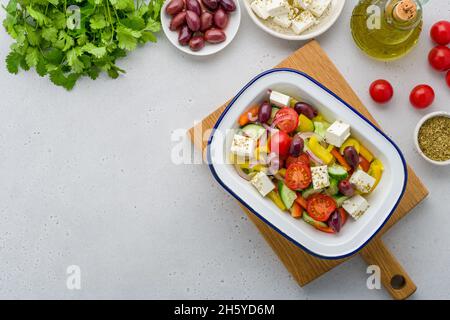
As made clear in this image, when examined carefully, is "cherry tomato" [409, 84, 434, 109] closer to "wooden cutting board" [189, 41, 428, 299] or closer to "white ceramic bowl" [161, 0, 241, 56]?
"wooden cutting board" [189, 41, 428, 299]

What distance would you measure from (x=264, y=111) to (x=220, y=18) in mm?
520

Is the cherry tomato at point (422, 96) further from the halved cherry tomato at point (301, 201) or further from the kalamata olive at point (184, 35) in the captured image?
the kalamata olive at point (184, 35)

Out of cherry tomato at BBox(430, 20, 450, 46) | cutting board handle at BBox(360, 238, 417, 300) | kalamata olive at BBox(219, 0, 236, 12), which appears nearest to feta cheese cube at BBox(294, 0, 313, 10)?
kalamata olive at BBox(219, 0, 236, 12)

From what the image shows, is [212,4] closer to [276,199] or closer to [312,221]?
[276,199]

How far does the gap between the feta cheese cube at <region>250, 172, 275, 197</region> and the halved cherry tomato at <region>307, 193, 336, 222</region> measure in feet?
0.47

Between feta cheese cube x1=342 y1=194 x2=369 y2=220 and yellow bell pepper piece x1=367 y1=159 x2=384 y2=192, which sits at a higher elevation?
yellow bell pepper piece x1=367 y1=159 x2=384 y2=192

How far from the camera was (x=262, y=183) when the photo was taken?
1.68 m

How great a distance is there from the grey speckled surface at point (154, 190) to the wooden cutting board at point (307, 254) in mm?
111

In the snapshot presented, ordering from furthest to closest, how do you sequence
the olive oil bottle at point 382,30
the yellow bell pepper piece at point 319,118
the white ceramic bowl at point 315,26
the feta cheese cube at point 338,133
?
1. the white ceramic bowl at point 315,26
2. the olive oil bottle at point 382,30
3. the yellow bell pepper piece at point 319,118
4. the feta cheese cube at point 338,133

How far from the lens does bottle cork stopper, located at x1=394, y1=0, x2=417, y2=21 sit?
6.03 ft

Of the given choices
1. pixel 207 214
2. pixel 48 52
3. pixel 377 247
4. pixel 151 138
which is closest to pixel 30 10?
pixel 48 52

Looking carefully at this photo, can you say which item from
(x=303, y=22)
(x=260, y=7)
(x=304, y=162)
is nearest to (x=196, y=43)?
(x=260, y=7)

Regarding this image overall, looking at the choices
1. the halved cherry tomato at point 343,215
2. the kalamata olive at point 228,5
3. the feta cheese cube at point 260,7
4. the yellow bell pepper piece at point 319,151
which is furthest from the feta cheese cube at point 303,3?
the halved cherry tomato at point 343,215

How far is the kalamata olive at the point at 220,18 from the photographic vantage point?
2.03m
